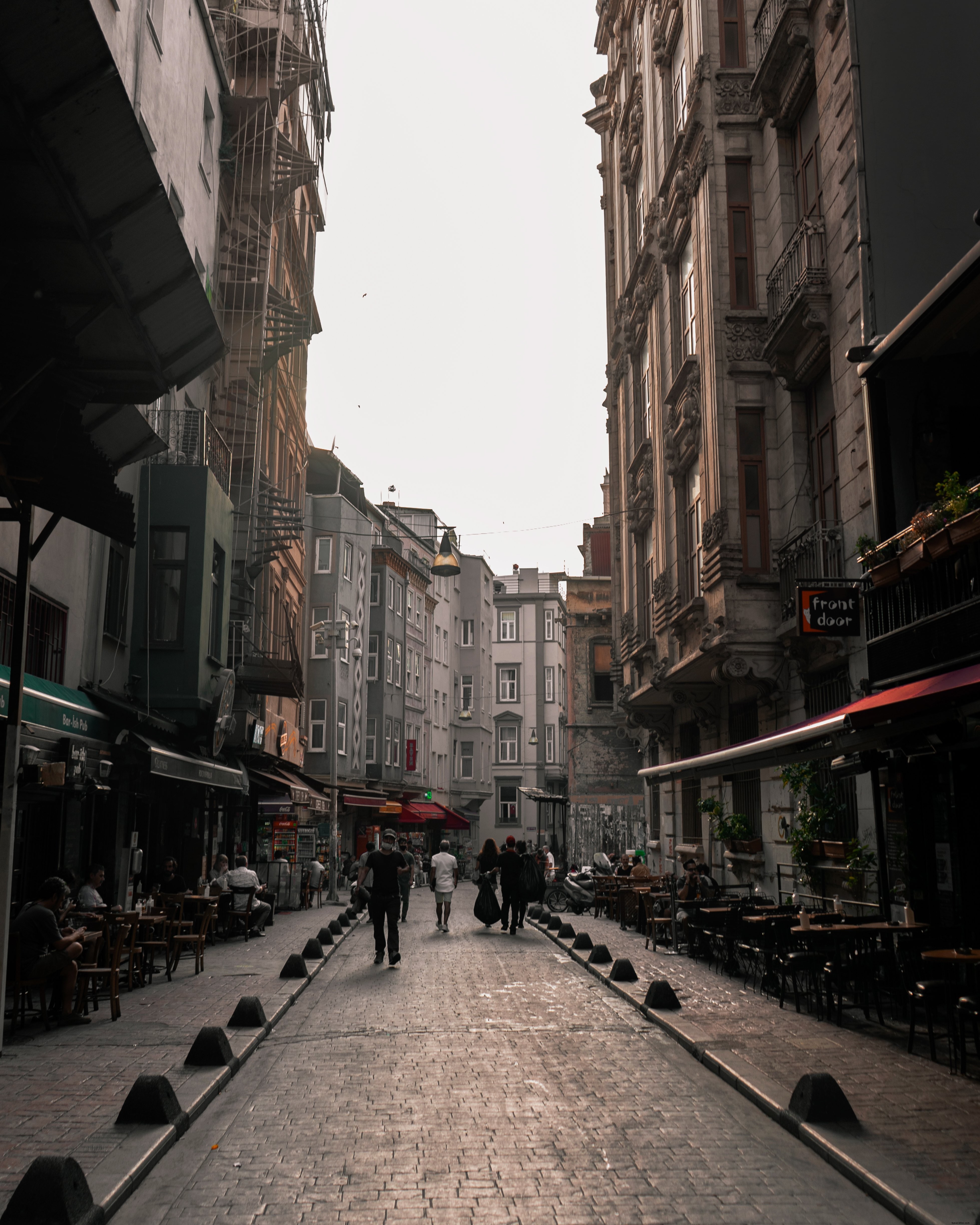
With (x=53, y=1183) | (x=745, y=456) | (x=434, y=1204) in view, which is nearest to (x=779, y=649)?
(x=745, y=456)

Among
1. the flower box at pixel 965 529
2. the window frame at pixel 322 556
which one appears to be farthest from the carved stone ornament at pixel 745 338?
the window frame at pixel 322 556

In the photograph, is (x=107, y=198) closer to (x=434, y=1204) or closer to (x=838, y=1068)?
(x=434, y=1204)

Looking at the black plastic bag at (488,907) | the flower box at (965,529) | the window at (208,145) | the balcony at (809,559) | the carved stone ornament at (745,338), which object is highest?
the window at (208,145)

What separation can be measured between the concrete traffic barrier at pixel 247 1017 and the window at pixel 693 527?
12.9 m

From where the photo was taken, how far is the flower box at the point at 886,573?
38.5 feet

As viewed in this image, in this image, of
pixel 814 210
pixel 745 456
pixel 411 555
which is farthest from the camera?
pixel 411 555

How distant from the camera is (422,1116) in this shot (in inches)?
292

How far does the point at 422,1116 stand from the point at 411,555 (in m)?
58.7

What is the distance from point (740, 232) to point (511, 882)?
1281 centimetres

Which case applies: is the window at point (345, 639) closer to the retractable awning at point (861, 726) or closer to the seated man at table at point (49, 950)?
the retractable awning at point (861, 726)

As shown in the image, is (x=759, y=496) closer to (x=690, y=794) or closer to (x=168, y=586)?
(x=690, y=794)

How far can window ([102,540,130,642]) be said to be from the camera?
18859mm

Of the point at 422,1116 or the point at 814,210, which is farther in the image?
the point at 814,210

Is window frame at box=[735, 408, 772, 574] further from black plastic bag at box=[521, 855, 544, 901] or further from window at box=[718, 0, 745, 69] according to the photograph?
black plastic bag at box=[521, 855, 544, 901]
